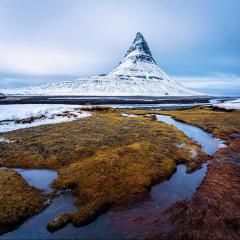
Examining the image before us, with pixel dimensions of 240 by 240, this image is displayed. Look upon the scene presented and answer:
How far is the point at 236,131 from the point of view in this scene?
51938mm

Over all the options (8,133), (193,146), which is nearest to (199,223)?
(193,146)

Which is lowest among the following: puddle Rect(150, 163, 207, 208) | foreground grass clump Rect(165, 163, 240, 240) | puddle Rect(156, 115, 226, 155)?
puddle Rect(156, 115, 226, 155)

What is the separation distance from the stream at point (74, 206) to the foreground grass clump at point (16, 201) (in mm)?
624

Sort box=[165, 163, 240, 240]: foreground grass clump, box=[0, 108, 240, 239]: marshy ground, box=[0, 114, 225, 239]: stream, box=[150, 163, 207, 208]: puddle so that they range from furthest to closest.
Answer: box=[150, 163, 207, 208]: puddle
box=[0, 108, 240, 239]: marshy ground
box=[0, 114, 225, 239]: stream
box=[165, 163, 240, 240]: foreground grass clump

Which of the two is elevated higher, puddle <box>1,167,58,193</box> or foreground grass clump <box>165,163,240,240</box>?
foreground grass clump <box>165,163,240,240</box>

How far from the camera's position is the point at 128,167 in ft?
90.4

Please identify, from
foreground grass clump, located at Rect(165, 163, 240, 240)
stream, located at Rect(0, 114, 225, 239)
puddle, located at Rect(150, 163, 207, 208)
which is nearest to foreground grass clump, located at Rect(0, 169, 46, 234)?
stream, located at Rect(0, 114, 225, 239)

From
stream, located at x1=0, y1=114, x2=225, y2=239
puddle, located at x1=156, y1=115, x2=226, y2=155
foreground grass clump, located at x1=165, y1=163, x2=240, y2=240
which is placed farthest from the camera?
puddle, located at x1=156, y1=115, x2=226, y2=155

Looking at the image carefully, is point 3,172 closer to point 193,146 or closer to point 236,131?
point 193,146

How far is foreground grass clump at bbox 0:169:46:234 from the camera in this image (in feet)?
59.8

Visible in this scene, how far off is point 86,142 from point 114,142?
12.0 ft

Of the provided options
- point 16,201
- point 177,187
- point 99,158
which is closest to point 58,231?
point 16,201

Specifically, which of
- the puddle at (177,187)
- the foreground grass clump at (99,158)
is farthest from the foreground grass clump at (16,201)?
the puddle at (177,187)

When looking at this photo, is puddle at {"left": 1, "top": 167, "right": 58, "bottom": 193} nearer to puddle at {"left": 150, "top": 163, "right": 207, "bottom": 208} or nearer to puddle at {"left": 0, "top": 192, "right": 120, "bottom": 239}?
puddle at {"left": 0, "top": 192, "right": 120, "bottom": 239}
